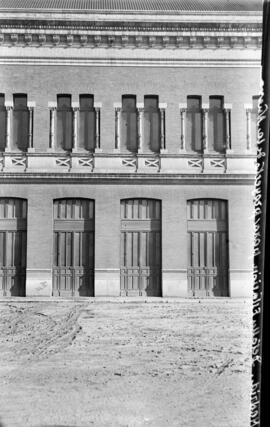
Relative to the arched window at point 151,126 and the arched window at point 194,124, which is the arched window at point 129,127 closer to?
the arched window at point 151,126

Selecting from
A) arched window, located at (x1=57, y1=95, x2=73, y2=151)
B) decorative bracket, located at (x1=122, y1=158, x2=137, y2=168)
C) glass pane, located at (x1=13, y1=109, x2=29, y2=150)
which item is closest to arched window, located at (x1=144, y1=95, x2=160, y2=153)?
decorative bracket, located at (x1=122, y1=158, x2=137, y2=168)

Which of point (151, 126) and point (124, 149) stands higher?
point (151, 126)

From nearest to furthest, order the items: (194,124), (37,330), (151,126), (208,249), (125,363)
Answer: (125,363) < (37,330) < (208,249) < (194,124) < (151,126)

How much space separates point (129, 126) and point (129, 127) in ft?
0.12

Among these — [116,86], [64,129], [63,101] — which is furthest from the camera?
[116,86]

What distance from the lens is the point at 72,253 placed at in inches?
197

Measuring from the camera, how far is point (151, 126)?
17.6 feet

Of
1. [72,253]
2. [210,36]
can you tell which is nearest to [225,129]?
[210,36]

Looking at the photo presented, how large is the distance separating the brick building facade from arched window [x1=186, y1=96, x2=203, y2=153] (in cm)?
2

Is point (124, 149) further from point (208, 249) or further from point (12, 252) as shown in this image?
point (12, 252)

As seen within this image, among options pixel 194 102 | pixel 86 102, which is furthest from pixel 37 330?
pixel 194 102

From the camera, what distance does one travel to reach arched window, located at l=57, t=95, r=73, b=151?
17.0 feet

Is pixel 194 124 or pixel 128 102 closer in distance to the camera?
pixel 194 124

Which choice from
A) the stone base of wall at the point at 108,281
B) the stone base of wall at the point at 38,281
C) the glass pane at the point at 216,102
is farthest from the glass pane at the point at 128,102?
the stone base of wall at the point at 38,281
